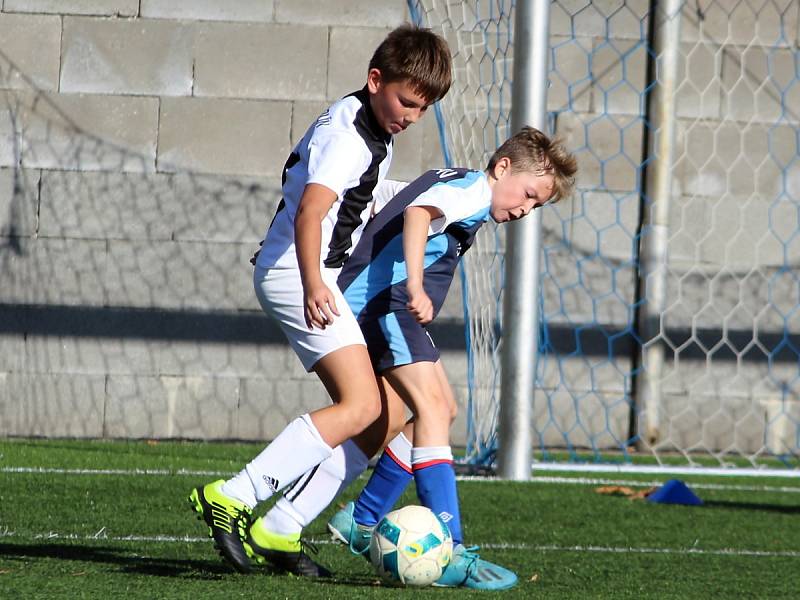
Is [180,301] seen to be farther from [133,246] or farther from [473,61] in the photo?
[473,61]

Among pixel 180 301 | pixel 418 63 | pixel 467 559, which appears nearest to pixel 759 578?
pixel 467 559

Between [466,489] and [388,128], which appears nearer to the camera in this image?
[388,128]

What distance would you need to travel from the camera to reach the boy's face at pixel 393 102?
3.14m

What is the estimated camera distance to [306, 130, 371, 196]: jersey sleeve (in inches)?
120

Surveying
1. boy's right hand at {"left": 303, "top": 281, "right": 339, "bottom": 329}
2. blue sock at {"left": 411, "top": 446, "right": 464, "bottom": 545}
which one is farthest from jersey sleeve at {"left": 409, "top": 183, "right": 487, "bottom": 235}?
blue sock at {"left": 411, "top": 446, "right": 464, "bottom": 545}

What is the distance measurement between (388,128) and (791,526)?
2.30 meters

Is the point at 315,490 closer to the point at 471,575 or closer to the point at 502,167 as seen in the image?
the point at 471,575

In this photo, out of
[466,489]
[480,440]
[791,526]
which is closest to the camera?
[791,526]

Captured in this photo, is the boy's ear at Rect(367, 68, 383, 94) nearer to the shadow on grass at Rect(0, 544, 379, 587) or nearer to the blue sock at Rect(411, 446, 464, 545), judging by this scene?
the blue sock at Rect(411, 446, 464, 545)

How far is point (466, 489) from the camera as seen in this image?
504cm

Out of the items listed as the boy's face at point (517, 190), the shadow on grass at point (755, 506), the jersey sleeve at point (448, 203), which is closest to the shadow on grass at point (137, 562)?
the jersey sleeve at point (448, 203)

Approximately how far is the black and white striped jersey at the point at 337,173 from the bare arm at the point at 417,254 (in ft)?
0.51

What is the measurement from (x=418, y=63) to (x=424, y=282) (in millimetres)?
604

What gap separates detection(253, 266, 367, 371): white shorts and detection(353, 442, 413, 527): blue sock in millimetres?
444
